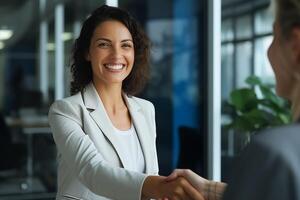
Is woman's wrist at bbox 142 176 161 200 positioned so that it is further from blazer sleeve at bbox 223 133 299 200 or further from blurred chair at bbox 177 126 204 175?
blurred chair at bbox 177 126 204 175

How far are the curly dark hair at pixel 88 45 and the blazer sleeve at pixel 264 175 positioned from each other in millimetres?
1357

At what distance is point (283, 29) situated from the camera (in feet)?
2.60

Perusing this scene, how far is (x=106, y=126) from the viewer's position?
187cm

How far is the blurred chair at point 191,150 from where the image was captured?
5.32 meters

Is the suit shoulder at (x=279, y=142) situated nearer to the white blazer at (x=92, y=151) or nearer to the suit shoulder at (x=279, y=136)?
the suit shoulder at (x=279, y=136)

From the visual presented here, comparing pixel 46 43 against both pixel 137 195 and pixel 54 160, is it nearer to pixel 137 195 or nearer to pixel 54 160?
pixel 54 160

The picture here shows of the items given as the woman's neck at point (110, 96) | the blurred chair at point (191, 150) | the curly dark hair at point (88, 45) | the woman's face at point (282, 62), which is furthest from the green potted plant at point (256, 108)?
the woman's face at point (282, 62)

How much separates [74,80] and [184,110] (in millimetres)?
3268

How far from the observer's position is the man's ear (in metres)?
0.77

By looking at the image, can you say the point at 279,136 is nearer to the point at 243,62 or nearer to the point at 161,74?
the point at 161,74

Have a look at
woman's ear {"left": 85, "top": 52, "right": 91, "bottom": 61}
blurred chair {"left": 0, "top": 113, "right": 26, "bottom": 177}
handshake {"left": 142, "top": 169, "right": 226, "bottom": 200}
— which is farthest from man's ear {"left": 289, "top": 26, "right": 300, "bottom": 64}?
blurred chair {"left": 0, "top": 113, "right": 26, "bottom": 177}

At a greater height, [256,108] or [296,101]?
[296,101]

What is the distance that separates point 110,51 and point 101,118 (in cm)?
27

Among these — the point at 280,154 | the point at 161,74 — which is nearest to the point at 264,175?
the point at 280,154
